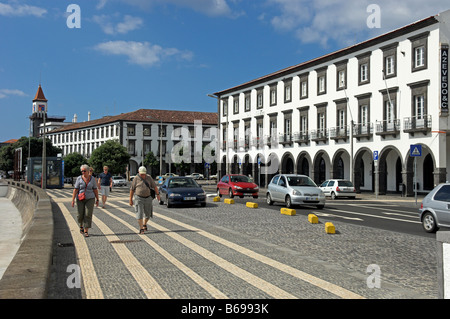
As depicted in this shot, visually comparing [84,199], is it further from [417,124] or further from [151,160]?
[151,160]

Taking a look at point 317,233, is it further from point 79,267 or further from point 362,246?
point 79,267

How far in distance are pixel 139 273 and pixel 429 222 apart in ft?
30.3

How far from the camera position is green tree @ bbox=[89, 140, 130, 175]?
235 feet

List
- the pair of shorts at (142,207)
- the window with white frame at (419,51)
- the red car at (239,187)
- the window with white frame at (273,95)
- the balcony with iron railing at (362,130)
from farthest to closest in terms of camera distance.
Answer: the window with white frame at (273,95) < the balcony with iron railing at (362,130) < the window with white frame at (419,51) < the red car at (239,187) < the pair of shorts at (142,207)

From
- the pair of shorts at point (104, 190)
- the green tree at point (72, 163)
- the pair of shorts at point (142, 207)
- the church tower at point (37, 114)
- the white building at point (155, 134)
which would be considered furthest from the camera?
the church tower at point (37, 114)

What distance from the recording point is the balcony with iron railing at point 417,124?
3241 cm

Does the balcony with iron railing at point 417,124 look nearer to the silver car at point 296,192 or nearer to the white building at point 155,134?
the silver car at point 296,192

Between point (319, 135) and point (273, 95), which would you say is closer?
point (319, 135)

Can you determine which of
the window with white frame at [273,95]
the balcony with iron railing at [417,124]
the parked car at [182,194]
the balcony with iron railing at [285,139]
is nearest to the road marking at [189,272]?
the parked car at [182,194]

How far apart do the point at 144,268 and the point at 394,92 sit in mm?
32071

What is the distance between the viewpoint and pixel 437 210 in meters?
13.2

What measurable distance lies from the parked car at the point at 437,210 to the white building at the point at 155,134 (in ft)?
255

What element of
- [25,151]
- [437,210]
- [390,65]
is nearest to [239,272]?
[437,210]

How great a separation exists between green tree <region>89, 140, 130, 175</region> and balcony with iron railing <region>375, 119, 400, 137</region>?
44769 millimetres
